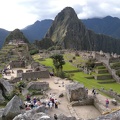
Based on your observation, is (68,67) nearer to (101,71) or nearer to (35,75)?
(101,71)

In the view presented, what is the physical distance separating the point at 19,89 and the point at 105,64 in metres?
42.0

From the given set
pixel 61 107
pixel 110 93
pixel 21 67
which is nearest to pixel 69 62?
pixel 21 67

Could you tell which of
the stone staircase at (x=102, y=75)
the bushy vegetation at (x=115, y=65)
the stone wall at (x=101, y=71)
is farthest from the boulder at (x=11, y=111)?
the bushy vegetation at (x=115, y=65)

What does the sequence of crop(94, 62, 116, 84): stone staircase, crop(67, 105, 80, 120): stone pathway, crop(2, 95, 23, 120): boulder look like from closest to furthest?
1. crop(2, 95, 23, 120): boulder
2. crop(67, 105, 80, 120): stone pathway
3. crop(94, 62, 116, 84): stone staircase

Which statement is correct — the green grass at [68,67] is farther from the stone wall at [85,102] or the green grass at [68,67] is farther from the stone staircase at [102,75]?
the stone wall at [85,102]

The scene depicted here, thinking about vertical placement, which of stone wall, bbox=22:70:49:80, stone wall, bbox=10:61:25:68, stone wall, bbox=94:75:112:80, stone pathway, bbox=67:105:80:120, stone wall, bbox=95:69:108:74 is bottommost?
stone pathway, bbox=67:105:80:120

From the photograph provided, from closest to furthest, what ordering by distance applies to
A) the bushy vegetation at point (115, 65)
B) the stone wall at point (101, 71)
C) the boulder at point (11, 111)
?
the boulder at point (11, 111) → the stone wall at point (101, 71) → the bushy vegetation at point (115, 65)

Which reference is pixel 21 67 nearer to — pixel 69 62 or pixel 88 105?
pixel 69 62

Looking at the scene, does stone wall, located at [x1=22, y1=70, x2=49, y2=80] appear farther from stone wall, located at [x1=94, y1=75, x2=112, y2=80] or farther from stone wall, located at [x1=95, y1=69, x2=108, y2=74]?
stone wall, located at [x1=95, y1=69, x2=108, y2=74]

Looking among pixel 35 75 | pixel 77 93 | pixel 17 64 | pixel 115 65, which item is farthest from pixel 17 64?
pixel 77 93

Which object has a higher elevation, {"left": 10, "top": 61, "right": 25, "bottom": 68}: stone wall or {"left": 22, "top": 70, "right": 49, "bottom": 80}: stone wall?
{"left": 10, "top": 61, "right": 25, "bottom": 68}: stone wall

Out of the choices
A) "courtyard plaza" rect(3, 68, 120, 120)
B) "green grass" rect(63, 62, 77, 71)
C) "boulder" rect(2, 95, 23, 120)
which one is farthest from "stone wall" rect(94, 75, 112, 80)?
"boulder" rect(2, 95, 23, 120)

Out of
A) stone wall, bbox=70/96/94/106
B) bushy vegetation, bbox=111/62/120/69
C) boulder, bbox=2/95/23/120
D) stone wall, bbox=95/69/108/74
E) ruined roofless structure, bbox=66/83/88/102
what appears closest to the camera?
boulder, bbox=2/95/23/120

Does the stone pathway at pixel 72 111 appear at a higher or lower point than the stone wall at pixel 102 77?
lower
